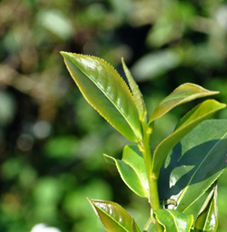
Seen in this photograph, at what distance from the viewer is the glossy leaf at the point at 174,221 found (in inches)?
10.8

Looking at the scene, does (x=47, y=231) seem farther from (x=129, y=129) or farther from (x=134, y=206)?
(x=134, y=206)

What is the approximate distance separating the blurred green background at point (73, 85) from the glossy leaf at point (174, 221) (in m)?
1.29

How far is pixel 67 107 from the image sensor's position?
71.7 inches

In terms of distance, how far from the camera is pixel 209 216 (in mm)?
335

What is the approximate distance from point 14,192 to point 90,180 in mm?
440

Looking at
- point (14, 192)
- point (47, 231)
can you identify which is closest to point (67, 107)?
point (14, 192)

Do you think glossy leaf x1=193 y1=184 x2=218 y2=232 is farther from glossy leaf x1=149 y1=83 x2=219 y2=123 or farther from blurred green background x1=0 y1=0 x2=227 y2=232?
blurred green background x1=0 y1=0 x2=227 y2=232

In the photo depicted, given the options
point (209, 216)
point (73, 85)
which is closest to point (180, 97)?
point (209, 216)

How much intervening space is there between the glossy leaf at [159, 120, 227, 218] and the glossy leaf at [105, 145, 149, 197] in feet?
0.07

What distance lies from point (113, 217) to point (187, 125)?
11cm

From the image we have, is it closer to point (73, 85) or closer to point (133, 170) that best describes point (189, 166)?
point (133, 170)

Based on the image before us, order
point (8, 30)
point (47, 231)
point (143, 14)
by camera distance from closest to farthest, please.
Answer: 1. point (47, 231)
2. point (8, 30)
3. point (143, 14)

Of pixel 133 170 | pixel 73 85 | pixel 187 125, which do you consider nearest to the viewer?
pixel 187 125

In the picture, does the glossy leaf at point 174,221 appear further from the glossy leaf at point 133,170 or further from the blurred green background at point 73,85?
the blurred green background at point 73,85
